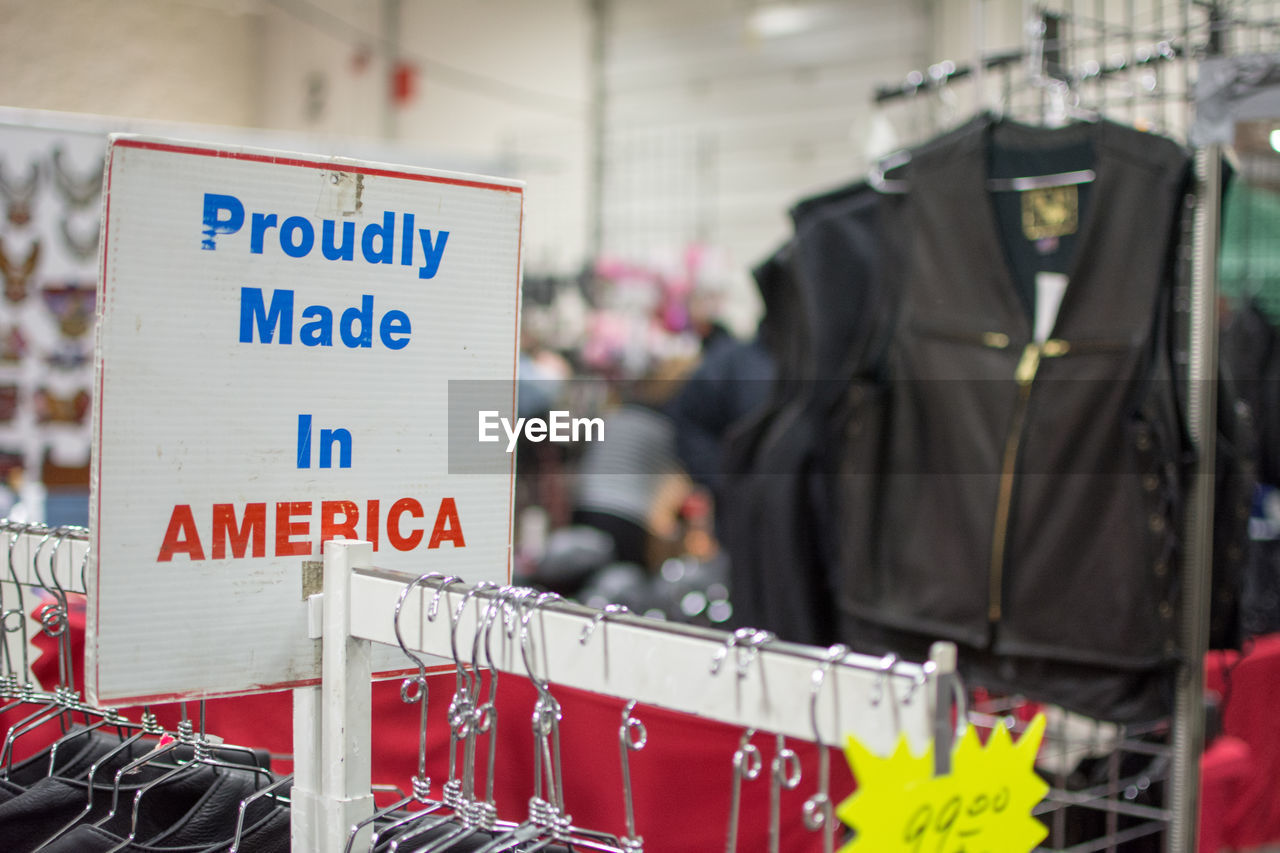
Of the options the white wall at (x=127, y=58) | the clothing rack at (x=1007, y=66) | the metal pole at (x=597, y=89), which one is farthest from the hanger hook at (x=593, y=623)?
the metal pole at (x=597, y=89)

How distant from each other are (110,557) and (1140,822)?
1.67m

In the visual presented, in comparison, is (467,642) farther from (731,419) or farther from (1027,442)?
(731,419)

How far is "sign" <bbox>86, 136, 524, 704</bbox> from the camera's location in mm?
691

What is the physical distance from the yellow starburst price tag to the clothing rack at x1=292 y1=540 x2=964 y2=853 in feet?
0.06

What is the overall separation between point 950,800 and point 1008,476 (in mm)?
1135

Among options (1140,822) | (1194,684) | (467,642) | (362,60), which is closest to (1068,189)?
(1194,684)

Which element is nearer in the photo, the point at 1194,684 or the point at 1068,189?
the point at 1194,684

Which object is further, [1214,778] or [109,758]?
[1214,778]

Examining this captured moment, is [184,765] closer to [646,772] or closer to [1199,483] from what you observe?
[646,772]

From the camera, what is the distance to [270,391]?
2.44ft

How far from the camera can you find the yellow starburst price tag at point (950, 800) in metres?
0.49

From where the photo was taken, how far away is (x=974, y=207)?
1626 mm

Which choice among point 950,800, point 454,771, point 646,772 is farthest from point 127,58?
point 950,800

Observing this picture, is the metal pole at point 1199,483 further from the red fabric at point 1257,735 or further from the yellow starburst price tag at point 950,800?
the yellow starburst price tag at point 950,800
